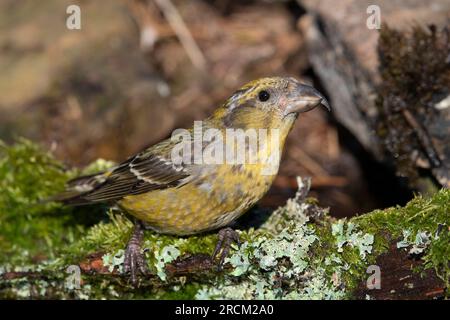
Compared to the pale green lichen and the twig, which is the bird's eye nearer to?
the pale green lichen

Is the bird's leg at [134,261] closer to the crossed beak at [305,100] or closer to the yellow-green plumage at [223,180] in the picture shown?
the yellow-green plumage at [223,180]

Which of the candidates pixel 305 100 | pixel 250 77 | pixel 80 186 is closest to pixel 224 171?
pixel 305 100

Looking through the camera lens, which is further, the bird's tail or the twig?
the twig

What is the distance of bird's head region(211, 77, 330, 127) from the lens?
5.20m

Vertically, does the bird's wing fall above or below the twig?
below

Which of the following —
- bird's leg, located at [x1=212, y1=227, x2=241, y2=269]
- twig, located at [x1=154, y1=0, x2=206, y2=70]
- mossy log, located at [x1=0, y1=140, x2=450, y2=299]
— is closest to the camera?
mossy log, located at [x1=0, y1=140, x2=450, y2=299]

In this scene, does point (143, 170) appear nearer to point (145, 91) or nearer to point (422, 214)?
point (422, 214)

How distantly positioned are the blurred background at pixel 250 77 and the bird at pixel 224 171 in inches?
67.3

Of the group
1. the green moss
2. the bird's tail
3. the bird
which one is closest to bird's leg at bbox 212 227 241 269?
the bird

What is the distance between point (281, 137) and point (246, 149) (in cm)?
27

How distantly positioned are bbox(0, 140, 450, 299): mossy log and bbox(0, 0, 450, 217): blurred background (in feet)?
5.09

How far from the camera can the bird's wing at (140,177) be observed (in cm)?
554

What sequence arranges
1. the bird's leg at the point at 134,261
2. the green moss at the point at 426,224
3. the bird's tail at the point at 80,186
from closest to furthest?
the green moss at the point at 426,224
the bird's leg at the point at 134,261
the bird's tail at the point at 80,186

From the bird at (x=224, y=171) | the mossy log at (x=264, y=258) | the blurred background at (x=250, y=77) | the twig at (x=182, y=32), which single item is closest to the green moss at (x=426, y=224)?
the mossy log at (x=264, y=258)
